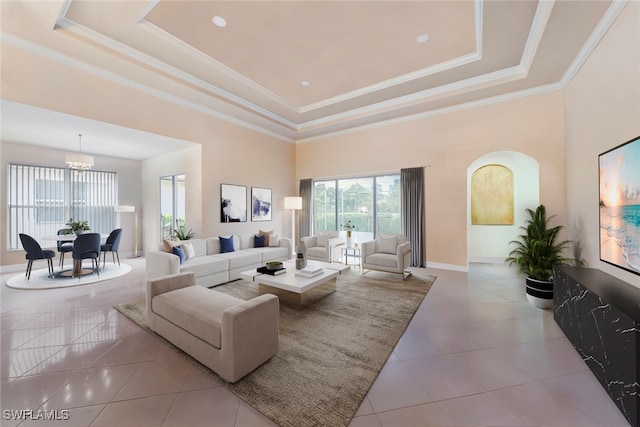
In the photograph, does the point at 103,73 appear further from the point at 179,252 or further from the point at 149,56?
the point at 179,252

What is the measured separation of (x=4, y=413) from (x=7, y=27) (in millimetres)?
4433

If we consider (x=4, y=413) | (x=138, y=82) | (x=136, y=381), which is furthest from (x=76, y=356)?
(x=138, y=82)

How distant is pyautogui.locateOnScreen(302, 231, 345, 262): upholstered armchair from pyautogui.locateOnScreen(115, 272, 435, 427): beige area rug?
177 cm

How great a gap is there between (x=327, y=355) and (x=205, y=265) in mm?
2806

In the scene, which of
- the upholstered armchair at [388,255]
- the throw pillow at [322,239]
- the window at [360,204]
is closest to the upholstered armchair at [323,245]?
the throw pillow at [322,239]

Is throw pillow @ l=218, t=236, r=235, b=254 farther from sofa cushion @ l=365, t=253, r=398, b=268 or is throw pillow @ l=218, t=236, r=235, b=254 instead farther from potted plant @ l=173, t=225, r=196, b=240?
sofa cushion @ l=365, t=253, r=398, b=268

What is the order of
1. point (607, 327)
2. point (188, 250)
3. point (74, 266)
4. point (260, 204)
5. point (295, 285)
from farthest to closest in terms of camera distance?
point (260, 204)
point (74, 266)
point (188, 250)
point (295, 285)
point (607, 327)

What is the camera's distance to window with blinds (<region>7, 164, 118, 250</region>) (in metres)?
5.61

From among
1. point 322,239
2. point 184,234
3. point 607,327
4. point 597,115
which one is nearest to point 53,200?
point 184,234

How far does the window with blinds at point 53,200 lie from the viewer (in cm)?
561

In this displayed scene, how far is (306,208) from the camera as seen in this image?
25.2ft

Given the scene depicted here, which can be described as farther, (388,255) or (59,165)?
(59,165)

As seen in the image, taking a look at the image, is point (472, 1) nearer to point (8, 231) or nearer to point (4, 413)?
point (4, 413)

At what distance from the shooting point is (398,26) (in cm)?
329
